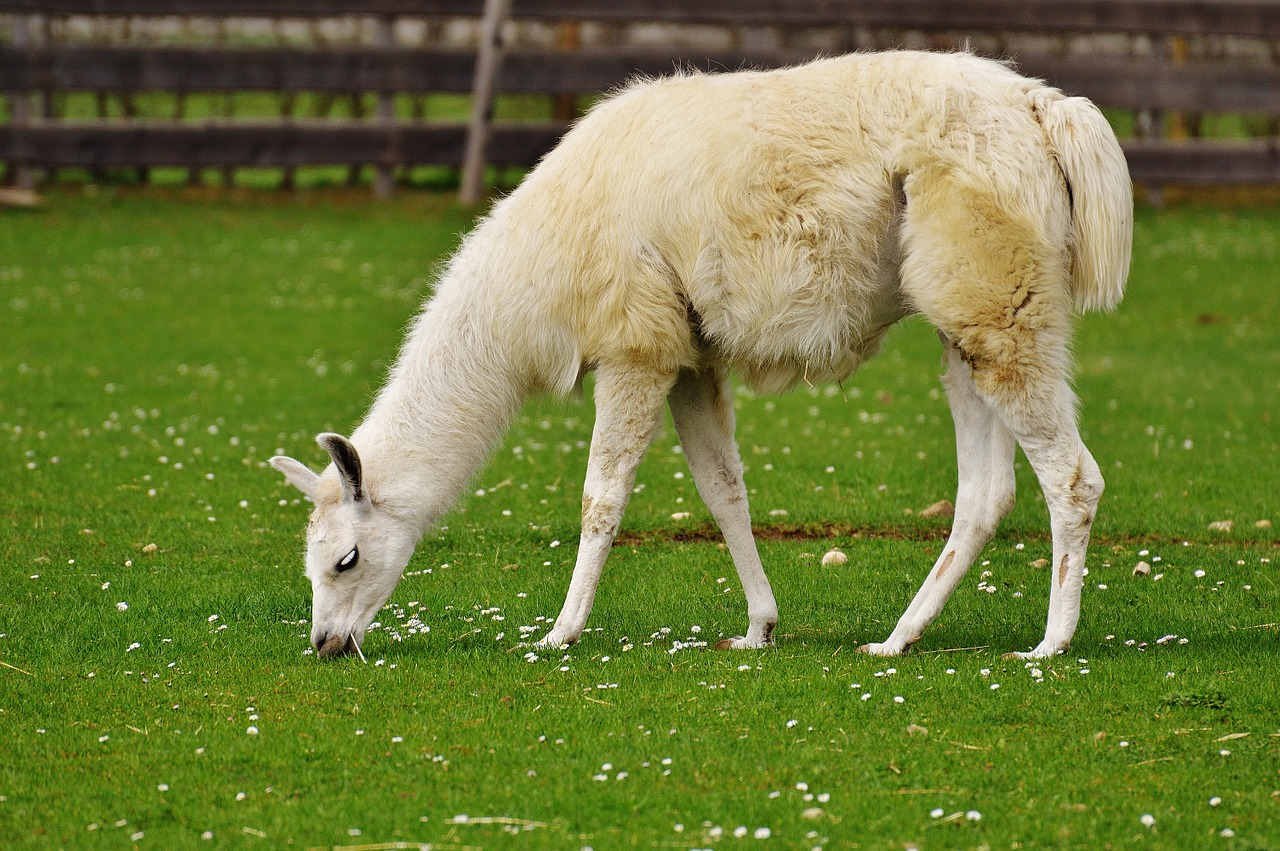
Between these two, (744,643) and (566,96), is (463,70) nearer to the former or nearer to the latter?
(566,96)

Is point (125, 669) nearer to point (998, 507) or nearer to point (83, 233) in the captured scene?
point (998, 507)

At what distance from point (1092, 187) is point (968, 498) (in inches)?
57.7

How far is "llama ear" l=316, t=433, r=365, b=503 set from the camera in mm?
6273

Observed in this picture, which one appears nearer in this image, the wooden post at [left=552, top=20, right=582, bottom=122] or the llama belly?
the llama belly

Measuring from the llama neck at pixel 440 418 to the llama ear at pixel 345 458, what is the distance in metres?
0.24

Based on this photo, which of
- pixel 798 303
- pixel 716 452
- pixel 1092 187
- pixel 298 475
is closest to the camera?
pixel 1092 187

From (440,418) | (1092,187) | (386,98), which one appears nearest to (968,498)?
(1092,187)

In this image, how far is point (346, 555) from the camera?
6480 mm

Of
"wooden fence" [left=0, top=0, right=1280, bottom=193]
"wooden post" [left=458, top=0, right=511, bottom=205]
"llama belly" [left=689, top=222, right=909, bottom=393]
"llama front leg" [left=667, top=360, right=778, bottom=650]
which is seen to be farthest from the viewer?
"wooden fence" [left=0, top=0, right=1280, bottom=193]

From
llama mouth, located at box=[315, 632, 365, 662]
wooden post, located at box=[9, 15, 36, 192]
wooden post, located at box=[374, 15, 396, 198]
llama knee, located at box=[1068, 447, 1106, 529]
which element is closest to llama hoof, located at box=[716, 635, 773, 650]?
llama knee, located at box=[1068, 447, 1106, 529]

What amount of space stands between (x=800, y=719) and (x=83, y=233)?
1772 cm

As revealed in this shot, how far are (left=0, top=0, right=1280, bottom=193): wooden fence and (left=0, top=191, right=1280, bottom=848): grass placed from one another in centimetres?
768

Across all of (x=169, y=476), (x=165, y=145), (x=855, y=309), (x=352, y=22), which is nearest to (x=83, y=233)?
(x=165, y=145)

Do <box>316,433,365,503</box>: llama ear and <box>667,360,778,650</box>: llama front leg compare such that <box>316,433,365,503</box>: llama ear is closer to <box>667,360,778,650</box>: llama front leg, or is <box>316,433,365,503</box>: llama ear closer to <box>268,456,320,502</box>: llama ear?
<box>268,456,320,502</box>: llama ear
